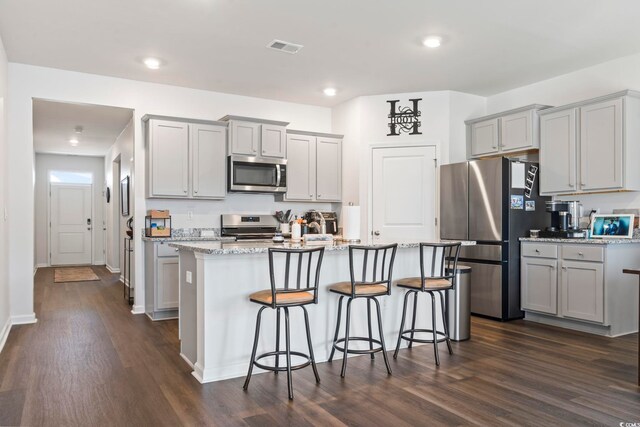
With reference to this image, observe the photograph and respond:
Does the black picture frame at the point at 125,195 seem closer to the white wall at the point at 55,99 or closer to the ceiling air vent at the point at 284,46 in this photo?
the white wall at the point at 55,99

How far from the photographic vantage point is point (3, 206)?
439cm

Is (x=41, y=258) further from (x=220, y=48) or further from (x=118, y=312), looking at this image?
(x=220, y=48)

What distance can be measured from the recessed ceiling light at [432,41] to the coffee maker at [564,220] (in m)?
2.16

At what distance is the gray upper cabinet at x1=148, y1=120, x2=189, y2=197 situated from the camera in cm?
531

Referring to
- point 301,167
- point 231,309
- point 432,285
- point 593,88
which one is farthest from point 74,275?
point 593,88

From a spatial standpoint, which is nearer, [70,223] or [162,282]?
[162,282]

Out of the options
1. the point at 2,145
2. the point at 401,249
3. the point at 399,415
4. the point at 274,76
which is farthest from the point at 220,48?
the point at 399,415

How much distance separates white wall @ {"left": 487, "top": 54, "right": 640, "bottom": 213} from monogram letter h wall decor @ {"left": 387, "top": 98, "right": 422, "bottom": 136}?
4.01ft

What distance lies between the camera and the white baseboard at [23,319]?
15.9 ft

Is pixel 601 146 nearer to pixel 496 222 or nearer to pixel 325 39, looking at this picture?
pixel 496 222

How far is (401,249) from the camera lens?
4051 millimetres

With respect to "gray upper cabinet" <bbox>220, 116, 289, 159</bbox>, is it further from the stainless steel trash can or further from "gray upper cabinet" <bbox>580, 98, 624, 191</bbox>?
"gray upper cabinet" <bbox>580, 98, 624, 191</bbox>

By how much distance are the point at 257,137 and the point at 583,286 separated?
12.9ft

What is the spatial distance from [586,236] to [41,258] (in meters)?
10.8
